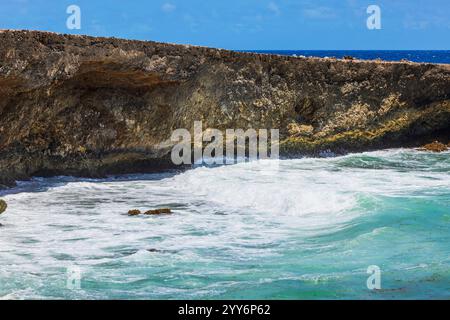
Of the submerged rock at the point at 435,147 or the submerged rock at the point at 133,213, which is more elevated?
the submerged rock at the point at 435,147

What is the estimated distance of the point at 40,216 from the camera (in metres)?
12.2

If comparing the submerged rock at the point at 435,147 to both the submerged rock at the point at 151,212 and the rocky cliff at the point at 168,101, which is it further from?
the submerged rock at the point at 151,212

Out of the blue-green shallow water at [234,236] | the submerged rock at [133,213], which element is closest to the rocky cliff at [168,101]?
the blue-green shallow water at [234,236]

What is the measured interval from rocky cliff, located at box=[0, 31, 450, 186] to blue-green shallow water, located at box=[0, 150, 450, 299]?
88 centimetres

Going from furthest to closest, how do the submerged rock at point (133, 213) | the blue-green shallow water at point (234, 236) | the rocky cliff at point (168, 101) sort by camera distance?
1. the rocky cliff at point (168, 101)
2. the submerged rock at point (133, 213)
3. the blue-green shallow water at point (234, 236)

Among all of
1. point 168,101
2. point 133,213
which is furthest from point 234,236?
point 168,101

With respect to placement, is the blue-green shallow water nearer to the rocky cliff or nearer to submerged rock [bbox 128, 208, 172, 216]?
submerged rock [bbox 128, 208, 172, 216]

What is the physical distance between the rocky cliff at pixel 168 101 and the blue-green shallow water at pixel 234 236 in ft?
2.87

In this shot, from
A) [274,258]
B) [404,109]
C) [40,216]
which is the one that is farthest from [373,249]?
[404,109]

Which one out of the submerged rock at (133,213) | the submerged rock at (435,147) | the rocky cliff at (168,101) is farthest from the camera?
the submerged rock at (435,147)

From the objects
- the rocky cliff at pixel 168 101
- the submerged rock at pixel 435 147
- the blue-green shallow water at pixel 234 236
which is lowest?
the blue-green shallow water at pixel 234 236

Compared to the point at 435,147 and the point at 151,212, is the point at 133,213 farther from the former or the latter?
the point at 435,147

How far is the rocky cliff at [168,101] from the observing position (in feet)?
49.3

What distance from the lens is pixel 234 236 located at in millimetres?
10461
